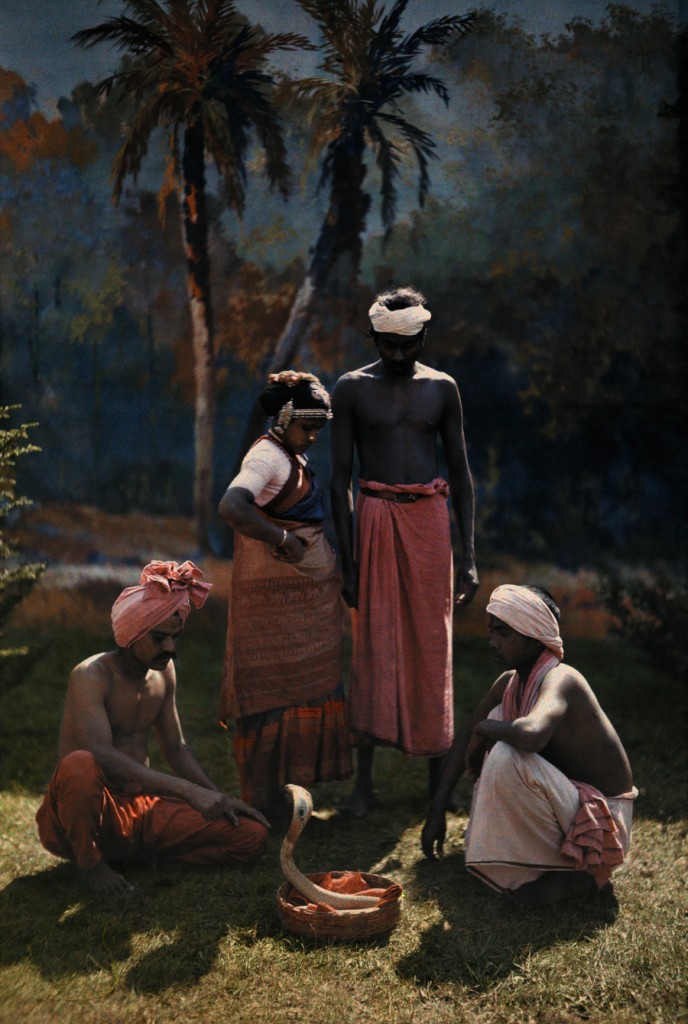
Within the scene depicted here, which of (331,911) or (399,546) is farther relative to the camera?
(399,546)

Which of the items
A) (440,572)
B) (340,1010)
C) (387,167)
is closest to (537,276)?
(387,167)

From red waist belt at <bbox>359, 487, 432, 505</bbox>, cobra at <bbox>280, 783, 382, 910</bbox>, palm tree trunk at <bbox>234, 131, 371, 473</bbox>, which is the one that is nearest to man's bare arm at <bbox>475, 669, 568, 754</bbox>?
cobra at <bbox>280, 783, 382, 910</bbox>

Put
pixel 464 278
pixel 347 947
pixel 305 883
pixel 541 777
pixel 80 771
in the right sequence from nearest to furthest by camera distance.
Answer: pixel 347 947
pixel 305 883
pixel 541 777
pixel 80 771
pixel 464 278

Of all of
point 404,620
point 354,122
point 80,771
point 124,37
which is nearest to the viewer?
point 80,771

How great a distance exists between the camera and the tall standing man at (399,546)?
5.23m

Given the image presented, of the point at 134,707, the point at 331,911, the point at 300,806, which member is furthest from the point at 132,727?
the point at 331,911

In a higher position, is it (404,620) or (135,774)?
(404,620)

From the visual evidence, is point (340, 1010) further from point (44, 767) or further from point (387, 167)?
point (387, 167)

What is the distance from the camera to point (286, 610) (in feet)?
16.7

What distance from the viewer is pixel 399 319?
5062 mm

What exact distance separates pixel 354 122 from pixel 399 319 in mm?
3404

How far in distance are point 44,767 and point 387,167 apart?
444 centimetres

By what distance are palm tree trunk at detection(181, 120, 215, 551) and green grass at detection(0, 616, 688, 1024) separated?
10.4 feet

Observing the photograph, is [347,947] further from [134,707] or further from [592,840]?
[134,707]
